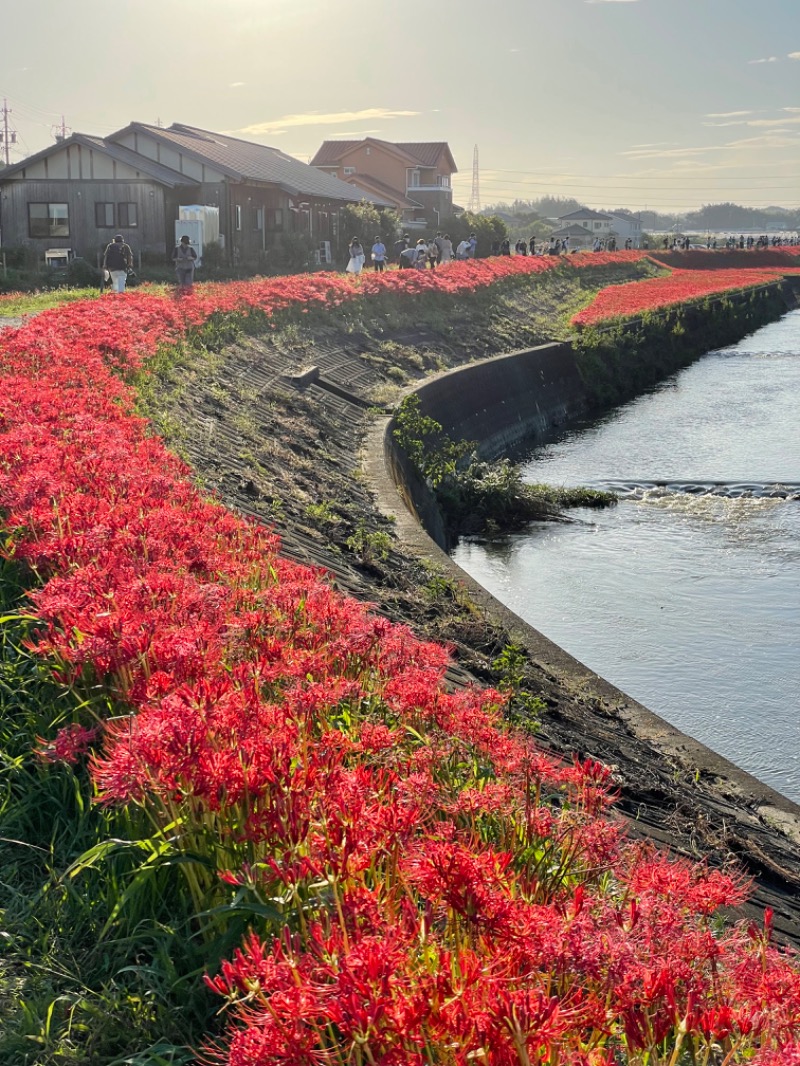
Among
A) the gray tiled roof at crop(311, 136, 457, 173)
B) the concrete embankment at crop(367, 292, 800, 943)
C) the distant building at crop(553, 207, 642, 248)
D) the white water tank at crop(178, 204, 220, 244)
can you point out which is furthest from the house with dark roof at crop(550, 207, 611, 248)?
the concrete embankment at crop(367, 292, 800, 943)

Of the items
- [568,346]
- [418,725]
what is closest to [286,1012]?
[418,725]

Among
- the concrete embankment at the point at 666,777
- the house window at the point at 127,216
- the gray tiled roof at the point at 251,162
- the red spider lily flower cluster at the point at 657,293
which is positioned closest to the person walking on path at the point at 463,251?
the gray tiled roof at the point at 251,162

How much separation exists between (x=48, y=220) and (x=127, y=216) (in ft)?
8.85

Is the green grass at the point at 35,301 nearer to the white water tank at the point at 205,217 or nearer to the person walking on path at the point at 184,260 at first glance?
the person walking on path at the point at 184,260

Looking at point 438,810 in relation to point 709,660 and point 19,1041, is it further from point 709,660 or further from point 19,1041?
point 709,660

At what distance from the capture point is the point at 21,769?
173 inches

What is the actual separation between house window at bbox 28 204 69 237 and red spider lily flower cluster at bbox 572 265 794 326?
17.4 m

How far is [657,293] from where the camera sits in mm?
44562

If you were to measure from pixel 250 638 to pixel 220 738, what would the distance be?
1.16 meters

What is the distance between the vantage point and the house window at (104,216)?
129ft

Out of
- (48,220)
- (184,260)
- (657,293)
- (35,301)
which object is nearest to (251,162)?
(48,220)

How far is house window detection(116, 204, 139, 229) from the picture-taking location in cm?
3903

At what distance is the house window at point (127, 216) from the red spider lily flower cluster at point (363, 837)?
116ft

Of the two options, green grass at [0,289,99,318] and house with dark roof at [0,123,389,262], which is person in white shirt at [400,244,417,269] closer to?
house with dark roof at [0,123,389,262]
